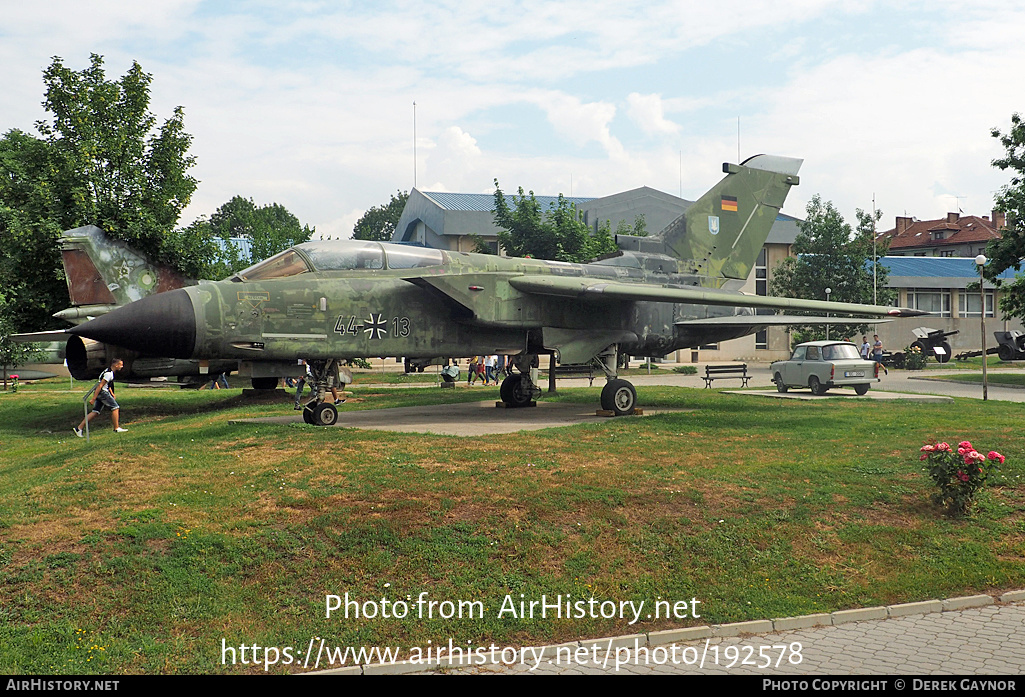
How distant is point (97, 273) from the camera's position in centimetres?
2239

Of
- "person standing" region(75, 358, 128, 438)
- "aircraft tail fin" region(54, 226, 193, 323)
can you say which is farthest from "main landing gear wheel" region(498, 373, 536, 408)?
"aircraft tail fin" region(54, 226, 193, 323)

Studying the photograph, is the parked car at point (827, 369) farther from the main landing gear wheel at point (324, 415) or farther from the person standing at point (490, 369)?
the main landing gear wheel at point (324, 415)

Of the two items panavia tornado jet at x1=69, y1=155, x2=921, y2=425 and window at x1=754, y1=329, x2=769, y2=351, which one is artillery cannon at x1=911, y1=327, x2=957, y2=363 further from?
panavia tornado jet at x1=69, y1=155, x2=921, y2=425

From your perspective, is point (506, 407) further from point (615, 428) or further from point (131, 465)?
point (131, 465)

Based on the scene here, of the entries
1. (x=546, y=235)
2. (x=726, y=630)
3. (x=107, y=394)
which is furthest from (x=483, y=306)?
(x=546, y=235)

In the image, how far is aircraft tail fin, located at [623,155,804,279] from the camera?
21.2 m

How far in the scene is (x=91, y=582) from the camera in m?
7.45

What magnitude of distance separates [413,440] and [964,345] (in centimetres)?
6553

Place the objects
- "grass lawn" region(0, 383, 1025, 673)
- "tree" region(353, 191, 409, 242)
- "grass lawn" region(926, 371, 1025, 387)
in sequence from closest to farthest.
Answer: "grass lawn" region(0, 383, 1025, 673) → "grass lawn" region(926, 371, 1025, 387) → "tree" region(353, 191, 409, 242)

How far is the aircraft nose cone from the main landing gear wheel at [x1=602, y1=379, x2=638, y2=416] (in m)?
8.57

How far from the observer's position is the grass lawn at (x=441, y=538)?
704cm

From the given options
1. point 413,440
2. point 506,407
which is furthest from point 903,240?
point 413,440

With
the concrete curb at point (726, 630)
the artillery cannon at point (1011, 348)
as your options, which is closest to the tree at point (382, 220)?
the artillery cannon at point (1011, 348)

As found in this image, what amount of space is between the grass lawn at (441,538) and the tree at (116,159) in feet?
41.5
